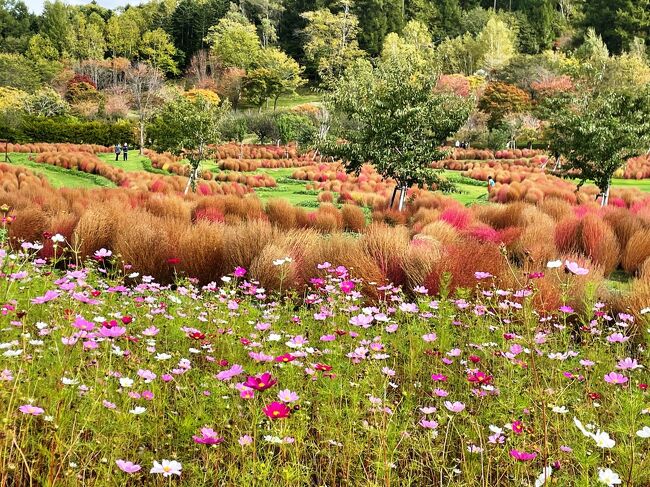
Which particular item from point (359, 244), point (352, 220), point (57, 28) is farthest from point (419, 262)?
point (57, 28)

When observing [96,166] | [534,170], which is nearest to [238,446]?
[96,166]

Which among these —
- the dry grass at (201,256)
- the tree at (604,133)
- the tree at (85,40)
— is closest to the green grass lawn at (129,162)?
the tree at (604,133)

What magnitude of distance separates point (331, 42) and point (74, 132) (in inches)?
1886

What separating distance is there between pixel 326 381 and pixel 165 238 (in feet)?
15.9

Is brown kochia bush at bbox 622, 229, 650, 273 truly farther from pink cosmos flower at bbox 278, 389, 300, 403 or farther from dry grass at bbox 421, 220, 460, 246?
pink cosmos flower at bbox 278, 389, 300, 403

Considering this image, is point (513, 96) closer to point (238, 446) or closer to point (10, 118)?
point (10, 118)

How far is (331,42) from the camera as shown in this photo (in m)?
81.4

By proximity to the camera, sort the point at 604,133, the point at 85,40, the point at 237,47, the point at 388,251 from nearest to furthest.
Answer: the point at 388,251 → the point at 604,133 → the point at 237,47 → the point at 85,40

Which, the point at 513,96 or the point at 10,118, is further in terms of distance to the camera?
the point at 513,96

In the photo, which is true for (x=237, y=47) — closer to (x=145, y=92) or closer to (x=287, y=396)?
(x=145, y=92)

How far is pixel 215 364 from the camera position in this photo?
3461 millimetres

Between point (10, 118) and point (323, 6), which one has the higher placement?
point (323, 6)

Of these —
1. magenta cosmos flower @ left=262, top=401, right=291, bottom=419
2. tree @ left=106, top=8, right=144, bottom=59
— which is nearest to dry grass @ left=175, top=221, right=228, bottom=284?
magenta cosmos flower @ left=262, top=401, right=291, bottom=419

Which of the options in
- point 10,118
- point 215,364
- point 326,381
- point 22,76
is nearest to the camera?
point 326,381
